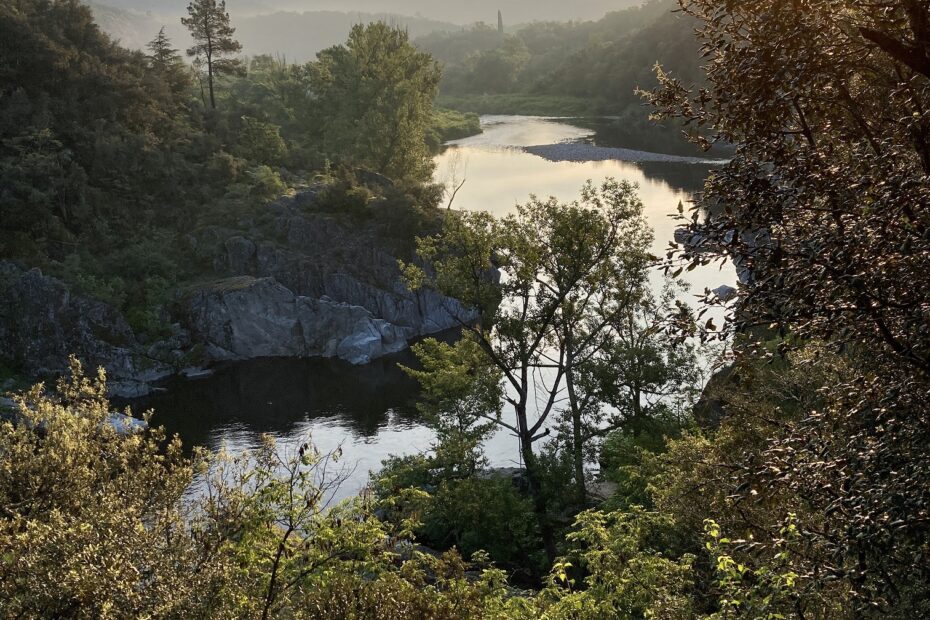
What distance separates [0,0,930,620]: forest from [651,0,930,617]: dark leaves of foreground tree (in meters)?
0.04

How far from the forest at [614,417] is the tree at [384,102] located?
18120 millimetres

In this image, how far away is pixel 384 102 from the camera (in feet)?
242

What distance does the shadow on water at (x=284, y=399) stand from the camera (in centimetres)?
4175

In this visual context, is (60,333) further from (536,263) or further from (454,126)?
(454,126)

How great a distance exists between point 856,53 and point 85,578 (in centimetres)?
1094

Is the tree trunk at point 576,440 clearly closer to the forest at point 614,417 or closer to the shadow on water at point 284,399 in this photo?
the forest at point 614,417

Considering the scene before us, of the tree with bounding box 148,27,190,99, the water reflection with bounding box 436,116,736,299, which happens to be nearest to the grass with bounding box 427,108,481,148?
the water reflection with bounding box 436,116,736,299

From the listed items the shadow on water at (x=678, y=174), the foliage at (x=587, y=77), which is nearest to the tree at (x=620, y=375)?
the shadow on water at (x=678, y=174)

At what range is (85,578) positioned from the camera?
9.29 meters

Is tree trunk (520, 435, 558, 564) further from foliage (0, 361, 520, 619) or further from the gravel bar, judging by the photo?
the gravel bar

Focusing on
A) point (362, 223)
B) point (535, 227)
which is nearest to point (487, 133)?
point (362, 223)

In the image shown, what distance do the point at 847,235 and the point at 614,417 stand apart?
27421 millimetres

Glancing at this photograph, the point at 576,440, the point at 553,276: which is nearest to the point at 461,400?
the point at 576,440

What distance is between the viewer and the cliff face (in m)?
49.0
